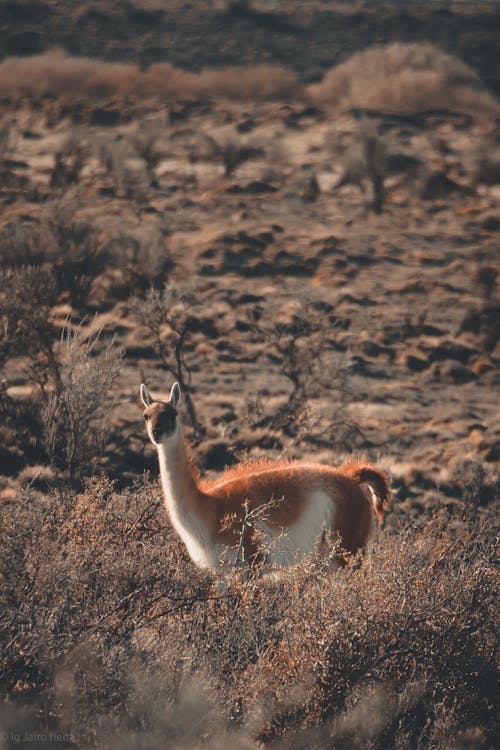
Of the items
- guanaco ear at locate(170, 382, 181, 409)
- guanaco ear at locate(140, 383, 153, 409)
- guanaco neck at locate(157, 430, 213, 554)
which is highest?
guanaco ear at locate(170, 382, 181, 409)

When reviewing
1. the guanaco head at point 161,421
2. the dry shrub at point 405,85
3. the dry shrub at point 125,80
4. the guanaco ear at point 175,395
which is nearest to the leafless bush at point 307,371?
the guanaco ear at point 175,395

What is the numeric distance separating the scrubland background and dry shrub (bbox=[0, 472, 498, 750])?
0.02 meters

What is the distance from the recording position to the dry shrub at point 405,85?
100 feet

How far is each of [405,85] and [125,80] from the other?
33.7ft

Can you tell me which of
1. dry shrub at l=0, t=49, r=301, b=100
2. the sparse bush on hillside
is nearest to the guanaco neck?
the sparse bush on hillside

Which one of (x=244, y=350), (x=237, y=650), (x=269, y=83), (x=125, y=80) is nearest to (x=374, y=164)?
(x=269, y=83)

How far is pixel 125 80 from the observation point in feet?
106

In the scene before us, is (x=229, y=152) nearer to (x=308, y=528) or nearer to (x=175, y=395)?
(x=175, y=395)

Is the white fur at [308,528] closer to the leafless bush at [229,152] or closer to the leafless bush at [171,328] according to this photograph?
the leafless bush at [171,328]

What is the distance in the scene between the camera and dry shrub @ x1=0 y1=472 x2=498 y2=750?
13.9 ft

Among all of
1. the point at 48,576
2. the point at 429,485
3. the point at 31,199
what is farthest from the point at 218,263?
the point at 48,576

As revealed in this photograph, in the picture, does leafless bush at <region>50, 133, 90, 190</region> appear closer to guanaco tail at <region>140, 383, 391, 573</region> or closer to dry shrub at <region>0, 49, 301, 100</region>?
dry shrub at <region>0, 49, 301, 100</region>

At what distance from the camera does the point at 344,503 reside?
607cm

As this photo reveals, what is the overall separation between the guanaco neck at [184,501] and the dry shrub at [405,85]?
2685cm
